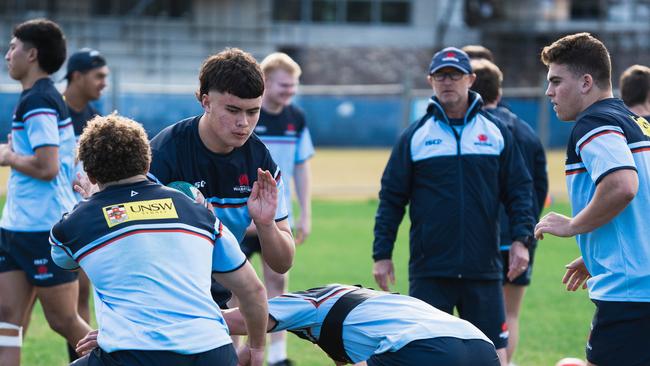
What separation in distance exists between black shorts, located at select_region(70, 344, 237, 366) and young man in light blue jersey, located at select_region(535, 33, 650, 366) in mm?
1800

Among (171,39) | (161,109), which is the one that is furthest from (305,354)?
(171,39)

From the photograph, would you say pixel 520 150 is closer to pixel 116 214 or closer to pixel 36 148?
pixel 36 148

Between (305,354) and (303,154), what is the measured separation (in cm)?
173

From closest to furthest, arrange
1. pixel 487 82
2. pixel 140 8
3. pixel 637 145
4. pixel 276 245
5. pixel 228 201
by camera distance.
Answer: pixel 276 245 < pixel 637 145 < pixel 228 201 < pixel 487 82 < pixel 140 8

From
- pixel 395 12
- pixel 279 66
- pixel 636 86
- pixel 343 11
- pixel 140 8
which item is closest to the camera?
pixel 636 86

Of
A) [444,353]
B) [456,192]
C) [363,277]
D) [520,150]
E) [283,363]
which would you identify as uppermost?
[520,150]

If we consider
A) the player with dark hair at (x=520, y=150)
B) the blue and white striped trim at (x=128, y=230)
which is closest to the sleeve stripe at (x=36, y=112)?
the blue and white striped trim at (x=128, y=230)

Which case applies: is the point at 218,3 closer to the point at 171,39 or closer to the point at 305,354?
the point at 171,39

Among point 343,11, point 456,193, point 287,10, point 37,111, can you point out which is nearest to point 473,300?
point 456,193

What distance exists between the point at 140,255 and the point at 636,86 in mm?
4430

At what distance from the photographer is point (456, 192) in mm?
5715

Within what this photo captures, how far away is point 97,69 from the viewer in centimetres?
677

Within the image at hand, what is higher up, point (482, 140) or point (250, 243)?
point (482, 140)

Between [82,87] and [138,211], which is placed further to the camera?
[82,87]
